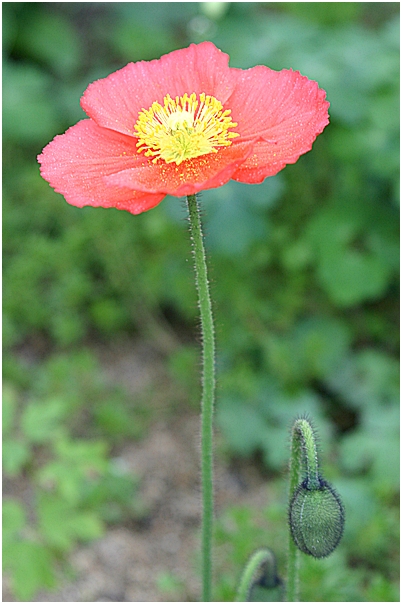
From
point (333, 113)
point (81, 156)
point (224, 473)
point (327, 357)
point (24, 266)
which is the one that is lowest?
point (224, 473)

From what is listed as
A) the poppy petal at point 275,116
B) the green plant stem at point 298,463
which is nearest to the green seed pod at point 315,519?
the green plant stem at point 298,463

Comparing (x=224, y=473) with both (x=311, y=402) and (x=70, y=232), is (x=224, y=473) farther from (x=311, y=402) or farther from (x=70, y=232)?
(x=70, y=232)

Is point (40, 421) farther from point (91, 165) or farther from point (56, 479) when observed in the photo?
point (91, 165)

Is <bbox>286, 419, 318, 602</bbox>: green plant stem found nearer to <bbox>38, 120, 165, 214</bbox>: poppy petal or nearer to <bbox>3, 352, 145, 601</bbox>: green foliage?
<bbox>38, 120, 165, 214</bbox>: poppy petal

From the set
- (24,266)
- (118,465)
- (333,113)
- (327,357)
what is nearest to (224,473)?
(118,465)

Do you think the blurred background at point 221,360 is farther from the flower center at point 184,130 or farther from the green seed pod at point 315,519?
the flower center at point 184,130

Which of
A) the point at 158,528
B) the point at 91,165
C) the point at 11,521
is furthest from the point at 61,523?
the point at 91,165
